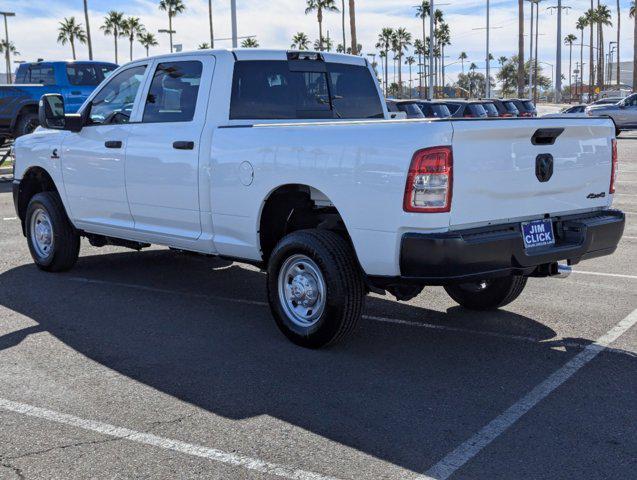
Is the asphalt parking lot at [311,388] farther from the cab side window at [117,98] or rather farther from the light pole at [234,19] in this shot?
the light pole at [234,19]

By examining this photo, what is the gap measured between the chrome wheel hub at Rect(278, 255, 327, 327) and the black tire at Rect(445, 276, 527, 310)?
4.34 ft

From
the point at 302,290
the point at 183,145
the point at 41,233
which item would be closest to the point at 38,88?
the point at 41,233

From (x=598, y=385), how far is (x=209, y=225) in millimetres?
2996

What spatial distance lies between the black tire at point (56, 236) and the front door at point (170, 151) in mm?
1308

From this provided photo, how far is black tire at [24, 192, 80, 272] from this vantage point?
311 inches

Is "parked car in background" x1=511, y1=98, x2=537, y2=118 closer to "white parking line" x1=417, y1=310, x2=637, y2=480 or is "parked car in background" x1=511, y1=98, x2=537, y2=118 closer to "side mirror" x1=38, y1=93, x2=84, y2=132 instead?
"side mirror" x1=38, y1=93, x2=84, y2=132

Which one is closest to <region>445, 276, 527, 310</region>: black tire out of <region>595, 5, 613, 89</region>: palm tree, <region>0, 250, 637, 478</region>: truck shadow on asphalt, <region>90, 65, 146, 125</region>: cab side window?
<region>0, 250, 637, 478</region>: truck shadow on asphalt

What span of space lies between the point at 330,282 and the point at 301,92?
83.4 inches

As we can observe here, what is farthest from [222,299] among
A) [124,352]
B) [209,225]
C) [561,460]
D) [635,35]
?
[635,35]

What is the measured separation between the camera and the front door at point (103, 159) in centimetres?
700

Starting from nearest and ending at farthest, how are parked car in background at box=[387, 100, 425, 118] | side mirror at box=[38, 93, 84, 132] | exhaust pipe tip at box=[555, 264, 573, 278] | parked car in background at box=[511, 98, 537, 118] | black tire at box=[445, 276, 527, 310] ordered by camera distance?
1. exhaust pipe tip at box=[555, 264, 573, 278]
2. black tire at box=[445, 276, 527, 310]
3. side mirror at box=[38, 93, 84, 132]
4. parked car in background at box=[387, 100, 425, 118]
5. parked car in background at box=[511, 98, 537, 118]

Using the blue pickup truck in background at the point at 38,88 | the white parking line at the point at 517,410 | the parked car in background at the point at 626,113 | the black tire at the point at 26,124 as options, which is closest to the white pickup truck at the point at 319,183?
the white parking line at the point at 517,410

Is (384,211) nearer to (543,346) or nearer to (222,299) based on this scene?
(543,346)

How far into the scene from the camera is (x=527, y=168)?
16.5 ft
